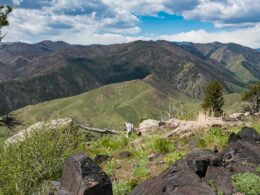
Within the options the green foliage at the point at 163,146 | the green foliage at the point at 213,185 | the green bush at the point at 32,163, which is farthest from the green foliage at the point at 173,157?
the green foliage at the point at 213,185

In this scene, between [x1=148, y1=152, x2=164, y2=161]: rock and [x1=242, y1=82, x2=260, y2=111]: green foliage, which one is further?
[x1=242, y1=82, x2=260, y2=111]: green foliage

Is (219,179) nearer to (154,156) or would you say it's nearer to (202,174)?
(202,174)

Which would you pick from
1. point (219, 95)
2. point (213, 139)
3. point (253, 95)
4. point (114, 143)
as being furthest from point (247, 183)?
point (253, 95)

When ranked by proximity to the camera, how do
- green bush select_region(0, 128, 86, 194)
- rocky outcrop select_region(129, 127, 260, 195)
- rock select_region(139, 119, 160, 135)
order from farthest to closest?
rock select_region(139, 119, 160, 135), green bush select_region(0, 128, 86, 194), rocky outcrop select_region(129, 127, 260, 195)

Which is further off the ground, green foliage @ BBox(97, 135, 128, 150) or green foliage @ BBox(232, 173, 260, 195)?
green foliage @ BBox(232, 173, 260, 195)

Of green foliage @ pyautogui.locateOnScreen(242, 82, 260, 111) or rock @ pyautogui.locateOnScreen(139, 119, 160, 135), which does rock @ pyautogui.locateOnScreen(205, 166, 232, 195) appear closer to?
rock @ pyautogui.locateOnScreen(139, 119, 160, 135)

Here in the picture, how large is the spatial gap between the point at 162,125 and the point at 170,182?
12.0 metres

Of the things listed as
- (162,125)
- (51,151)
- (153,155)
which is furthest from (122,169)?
(162,125)

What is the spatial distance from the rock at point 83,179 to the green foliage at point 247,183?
3737 millimetres

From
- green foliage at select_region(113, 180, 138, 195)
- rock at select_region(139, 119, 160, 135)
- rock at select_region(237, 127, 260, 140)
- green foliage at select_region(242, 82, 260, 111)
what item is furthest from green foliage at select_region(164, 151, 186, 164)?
green foliage at select_region(242, 82, 260, 111)

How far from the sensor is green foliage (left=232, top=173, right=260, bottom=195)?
37.7 ft

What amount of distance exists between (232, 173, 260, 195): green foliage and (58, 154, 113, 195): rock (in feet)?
12.3

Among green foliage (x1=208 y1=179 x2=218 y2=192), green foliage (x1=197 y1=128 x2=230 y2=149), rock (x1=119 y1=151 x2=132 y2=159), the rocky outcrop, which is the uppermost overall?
the rocky outcrop

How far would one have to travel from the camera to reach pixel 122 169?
16.8 m
